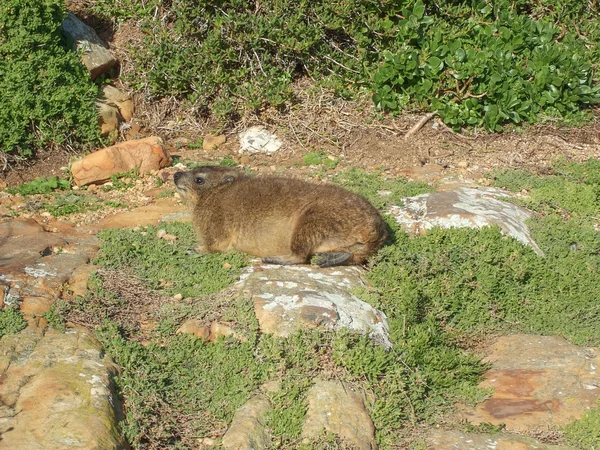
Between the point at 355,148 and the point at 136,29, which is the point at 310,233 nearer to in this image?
the point at 355,148

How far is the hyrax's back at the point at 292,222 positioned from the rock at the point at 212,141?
2723mm

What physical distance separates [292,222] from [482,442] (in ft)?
8.16

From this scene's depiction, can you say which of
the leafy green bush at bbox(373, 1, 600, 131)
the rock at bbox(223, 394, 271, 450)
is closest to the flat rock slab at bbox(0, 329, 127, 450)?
the rock at bbox(223, 394, 271, 450)

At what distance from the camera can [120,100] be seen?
977cm

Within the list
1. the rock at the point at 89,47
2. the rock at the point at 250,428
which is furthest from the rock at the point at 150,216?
the rock at the point at 250,428

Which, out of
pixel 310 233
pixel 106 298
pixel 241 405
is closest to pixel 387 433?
pixel 241 405

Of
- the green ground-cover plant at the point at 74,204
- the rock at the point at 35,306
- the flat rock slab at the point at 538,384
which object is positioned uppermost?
the rock at the point at 35,306

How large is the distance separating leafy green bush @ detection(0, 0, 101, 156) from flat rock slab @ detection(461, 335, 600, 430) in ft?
→ 18.8

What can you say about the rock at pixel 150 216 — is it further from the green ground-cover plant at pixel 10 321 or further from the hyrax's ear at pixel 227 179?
the green ground-cover plant at pixel 10 321

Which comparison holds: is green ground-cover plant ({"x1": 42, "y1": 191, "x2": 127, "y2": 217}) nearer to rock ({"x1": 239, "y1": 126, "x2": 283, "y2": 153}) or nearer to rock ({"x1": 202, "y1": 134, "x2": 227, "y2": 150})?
rock ({"x1": 202, "y1": 134, "x2": 227, "y2": 150})

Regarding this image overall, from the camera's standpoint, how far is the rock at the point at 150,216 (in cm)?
730

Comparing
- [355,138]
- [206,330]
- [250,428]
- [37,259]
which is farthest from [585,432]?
[355,138]

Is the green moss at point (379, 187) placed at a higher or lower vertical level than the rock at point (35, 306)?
lower

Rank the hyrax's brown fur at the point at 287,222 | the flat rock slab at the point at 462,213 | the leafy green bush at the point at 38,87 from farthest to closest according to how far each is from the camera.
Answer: the leafy green bush at the point at 38,87
the flat rock slab at the point at 462,213
the hyrax's brown fur at the point at 287,222
